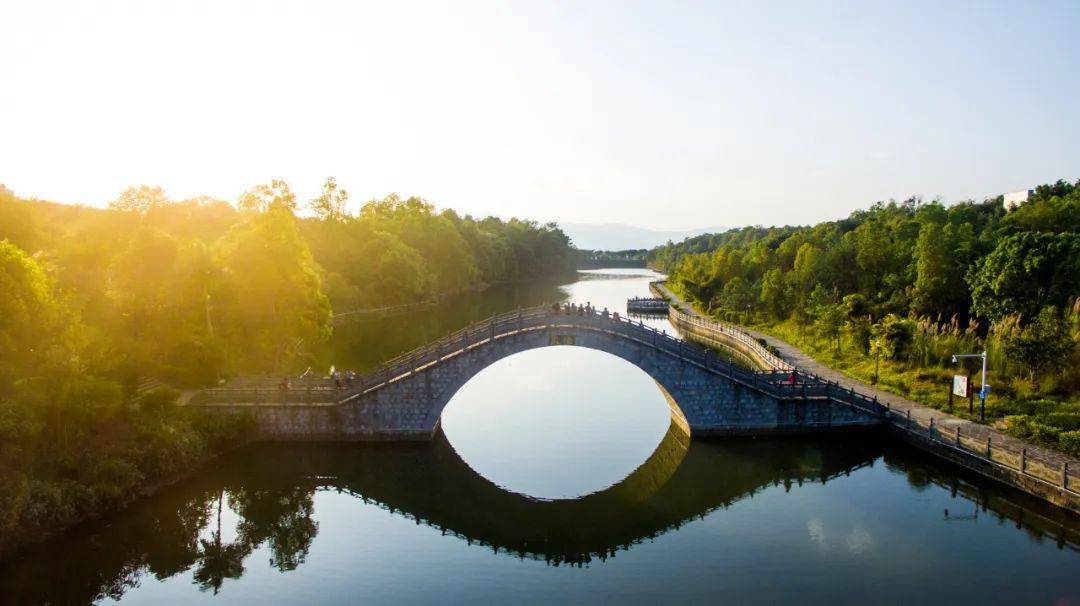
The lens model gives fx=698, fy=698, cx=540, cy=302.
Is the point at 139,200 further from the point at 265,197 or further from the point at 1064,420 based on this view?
the point at 1064,420

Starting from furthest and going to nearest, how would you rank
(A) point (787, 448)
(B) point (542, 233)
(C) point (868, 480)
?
(B) point (542, 233) → (A) point (787, 448) → (C) point (868, 480)

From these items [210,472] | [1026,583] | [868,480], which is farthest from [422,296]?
[1026,583]

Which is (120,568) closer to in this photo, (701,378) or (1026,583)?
(701,378)

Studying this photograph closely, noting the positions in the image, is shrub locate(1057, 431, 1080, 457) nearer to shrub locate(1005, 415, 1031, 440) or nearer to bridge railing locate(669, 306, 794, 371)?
shrub locate(1005, 415, 1031, 440)

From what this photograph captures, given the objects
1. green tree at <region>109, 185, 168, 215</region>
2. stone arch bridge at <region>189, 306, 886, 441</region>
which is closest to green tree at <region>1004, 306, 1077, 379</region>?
stone arch bridge at <region>189, 306, 886, 441</region>

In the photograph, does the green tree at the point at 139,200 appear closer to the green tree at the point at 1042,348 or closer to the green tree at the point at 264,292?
the green tree at the point at 264,292

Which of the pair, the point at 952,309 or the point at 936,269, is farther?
the point at 936,269

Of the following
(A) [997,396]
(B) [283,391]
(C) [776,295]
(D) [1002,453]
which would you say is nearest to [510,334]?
(B) [283,391]
